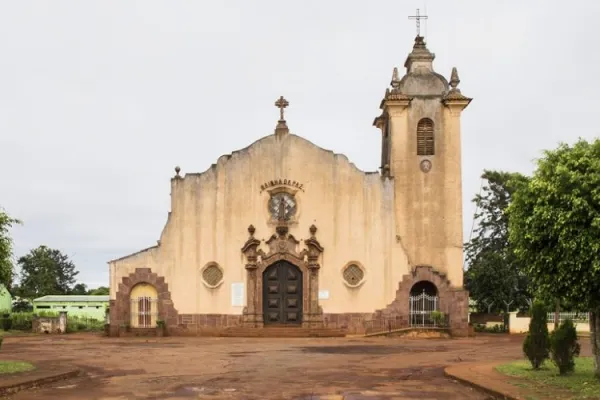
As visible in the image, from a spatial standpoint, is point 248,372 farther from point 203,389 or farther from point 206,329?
point 206,329

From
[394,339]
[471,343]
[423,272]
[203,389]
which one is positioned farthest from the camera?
[423,272]

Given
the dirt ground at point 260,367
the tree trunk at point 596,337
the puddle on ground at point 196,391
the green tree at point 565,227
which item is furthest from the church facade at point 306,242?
the green tree at point 565,227

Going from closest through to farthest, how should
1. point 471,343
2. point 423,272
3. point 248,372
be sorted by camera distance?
point 248,372 < point 471,343 < point 423,272

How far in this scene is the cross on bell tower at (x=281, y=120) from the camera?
116 ft

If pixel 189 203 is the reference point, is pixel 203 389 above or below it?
below

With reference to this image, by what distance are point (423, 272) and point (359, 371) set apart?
16788 millimetres

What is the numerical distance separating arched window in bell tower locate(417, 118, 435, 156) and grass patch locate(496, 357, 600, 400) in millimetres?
18331

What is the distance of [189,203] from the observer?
35.2 metres

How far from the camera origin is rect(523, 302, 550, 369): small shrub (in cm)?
1628

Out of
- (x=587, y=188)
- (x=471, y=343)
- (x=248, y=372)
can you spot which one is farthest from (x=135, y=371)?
(x=471, y=343)

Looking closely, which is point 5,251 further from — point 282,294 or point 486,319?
point 486,319

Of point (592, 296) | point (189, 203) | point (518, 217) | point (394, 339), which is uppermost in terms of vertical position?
point (189, 203)

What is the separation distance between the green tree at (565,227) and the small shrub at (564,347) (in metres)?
0.49

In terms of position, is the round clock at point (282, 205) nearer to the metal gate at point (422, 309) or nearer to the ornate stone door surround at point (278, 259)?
the ornate stone door surround at point (278, 259)
